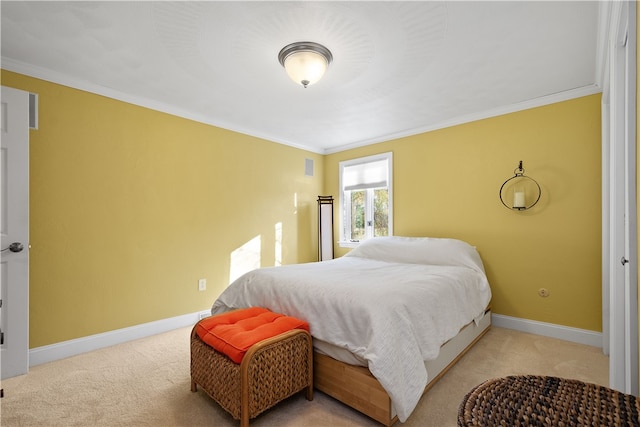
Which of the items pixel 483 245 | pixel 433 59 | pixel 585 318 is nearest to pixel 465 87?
pixel 433 59

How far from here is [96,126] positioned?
2840 mm

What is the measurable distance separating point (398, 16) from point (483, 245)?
8.65 ft

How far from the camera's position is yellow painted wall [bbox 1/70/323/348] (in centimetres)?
257

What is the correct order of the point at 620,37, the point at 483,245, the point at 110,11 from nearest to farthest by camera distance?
1. the point at 620,37
2. the point at 110,11
3. the point at 483,245

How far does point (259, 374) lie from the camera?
1680 millimetres

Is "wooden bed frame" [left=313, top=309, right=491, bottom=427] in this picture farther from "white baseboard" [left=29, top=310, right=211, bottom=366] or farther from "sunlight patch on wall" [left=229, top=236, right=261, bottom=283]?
"sunlight patch on wall" [left=229, top=236, right=261, bottom=283]

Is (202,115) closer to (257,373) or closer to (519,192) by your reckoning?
(257,373)

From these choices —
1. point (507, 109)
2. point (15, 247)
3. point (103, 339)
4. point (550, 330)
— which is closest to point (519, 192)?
point (507, 109)

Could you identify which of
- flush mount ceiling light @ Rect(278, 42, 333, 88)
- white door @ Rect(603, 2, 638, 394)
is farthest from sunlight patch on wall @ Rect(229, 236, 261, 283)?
white door @ Rect(603, 2, 638, 394)

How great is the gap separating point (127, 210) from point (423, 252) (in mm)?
3073

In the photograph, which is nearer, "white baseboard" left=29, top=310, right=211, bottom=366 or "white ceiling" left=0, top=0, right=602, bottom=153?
"white ceiling" left=0, top=0, right=602, bottom=153

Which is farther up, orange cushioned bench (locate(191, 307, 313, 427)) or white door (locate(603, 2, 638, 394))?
white door (locate(603, 2, 638, 394))

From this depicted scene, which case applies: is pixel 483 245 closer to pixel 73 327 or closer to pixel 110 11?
pixel 110 11

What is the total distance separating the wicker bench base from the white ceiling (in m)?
1.97
